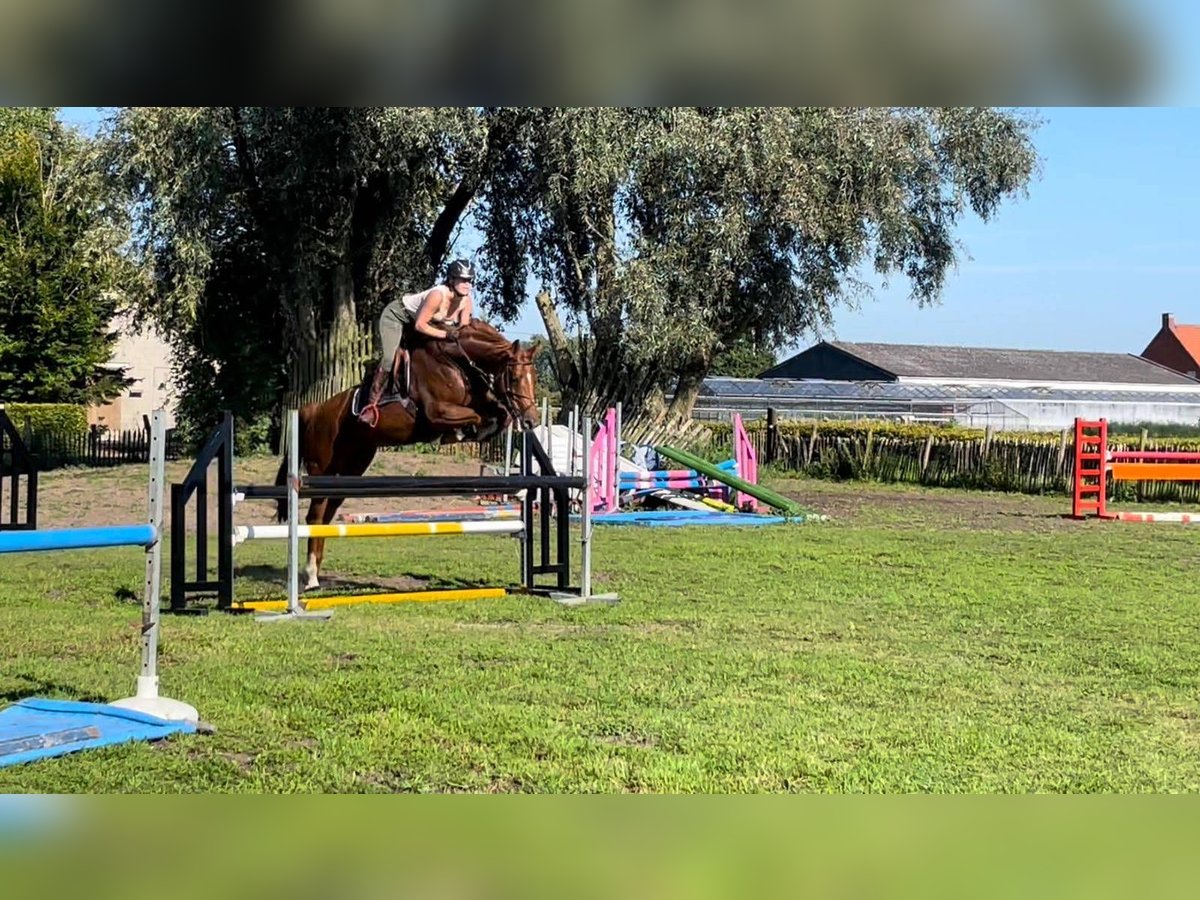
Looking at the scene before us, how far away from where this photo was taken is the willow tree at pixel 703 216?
21672 mm

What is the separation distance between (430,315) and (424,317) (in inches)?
1.8

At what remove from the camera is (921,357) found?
52188 millimetres

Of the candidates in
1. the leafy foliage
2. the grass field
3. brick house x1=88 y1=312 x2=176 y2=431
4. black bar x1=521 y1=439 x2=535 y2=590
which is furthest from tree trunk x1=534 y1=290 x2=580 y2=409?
brick house x1=88 y1=312 x2=176 y2=431

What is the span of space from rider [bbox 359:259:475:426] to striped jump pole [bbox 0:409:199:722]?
3.67m

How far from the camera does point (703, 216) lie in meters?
22.2

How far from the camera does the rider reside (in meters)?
8.93

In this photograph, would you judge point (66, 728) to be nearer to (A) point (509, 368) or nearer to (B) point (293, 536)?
(B) point (293, 536)

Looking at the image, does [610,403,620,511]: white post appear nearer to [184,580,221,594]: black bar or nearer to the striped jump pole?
[184,580,221,594]: black bar

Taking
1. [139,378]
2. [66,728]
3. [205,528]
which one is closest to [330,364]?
[205,528]

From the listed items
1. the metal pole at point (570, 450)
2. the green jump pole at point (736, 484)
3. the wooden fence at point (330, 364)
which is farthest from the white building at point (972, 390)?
the green jump pole at point (736, 484)
